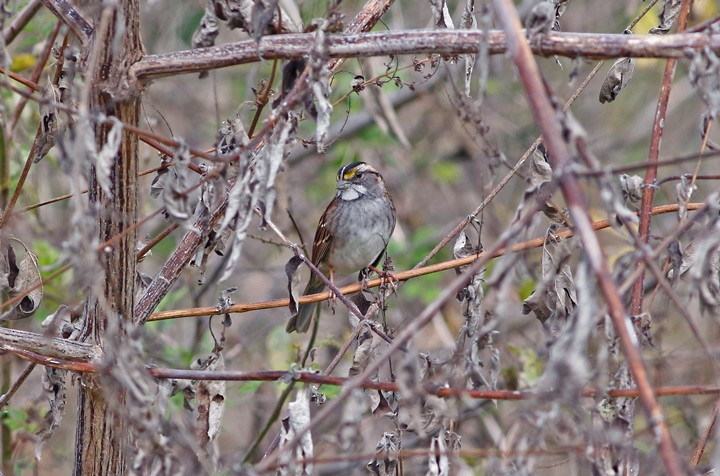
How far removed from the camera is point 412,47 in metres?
1.62

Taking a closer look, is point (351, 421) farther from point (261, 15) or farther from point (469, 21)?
point (469, 21)

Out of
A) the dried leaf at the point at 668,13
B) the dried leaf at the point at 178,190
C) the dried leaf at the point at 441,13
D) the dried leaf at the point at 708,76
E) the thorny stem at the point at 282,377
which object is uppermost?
the dried leaf at the point at 668,13

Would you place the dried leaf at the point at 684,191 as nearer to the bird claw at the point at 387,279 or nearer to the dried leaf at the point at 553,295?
the dried leaf at the point at 553,295

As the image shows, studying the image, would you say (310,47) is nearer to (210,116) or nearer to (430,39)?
(430,39)

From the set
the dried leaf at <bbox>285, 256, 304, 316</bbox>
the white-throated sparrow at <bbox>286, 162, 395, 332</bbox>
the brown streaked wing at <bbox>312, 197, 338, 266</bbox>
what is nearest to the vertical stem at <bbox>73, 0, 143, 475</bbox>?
the dried leaf at <bbox>285, 256, 304, 316</bbox>

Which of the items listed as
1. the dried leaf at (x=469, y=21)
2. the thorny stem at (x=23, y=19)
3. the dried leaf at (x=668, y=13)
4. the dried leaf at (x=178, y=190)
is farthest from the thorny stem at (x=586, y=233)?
the thorny stem at (x=23, y=19)

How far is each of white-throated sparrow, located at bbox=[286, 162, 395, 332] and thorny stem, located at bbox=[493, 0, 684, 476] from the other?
3385 millimetres

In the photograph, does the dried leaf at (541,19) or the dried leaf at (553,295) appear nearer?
the dried leaf at (541,19)

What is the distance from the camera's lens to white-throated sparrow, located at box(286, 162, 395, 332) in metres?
4.68

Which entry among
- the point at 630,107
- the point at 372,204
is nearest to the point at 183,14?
the point at 372,204

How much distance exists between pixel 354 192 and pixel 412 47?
10.2 ft

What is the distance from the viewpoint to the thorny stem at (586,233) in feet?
3.73

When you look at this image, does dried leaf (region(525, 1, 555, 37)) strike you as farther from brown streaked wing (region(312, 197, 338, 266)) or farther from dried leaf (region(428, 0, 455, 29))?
brown streaked wing (region(312, 197, 338, 266))

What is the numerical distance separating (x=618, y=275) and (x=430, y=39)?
1.86ft
